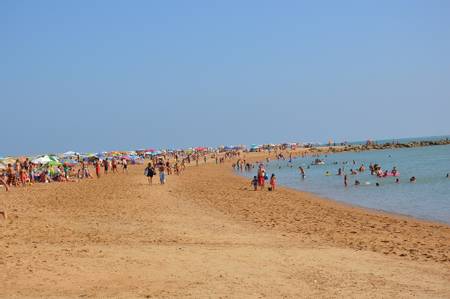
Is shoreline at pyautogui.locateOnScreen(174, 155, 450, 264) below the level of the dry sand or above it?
below

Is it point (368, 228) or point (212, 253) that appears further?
point (368, 228)

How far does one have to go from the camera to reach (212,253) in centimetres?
967

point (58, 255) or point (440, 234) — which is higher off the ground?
point (58, 255)

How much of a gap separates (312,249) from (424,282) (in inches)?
114

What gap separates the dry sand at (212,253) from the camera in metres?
7.33

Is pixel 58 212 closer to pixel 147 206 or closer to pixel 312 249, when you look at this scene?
pixel 147 206

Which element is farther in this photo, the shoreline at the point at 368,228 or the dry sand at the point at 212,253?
the shoreline at the point at 368,228

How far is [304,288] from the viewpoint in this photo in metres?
7.41

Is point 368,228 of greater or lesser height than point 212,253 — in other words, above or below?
below

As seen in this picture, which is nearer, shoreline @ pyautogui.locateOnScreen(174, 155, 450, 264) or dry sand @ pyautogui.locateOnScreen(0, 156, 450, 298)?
dry sand @ pyautogui.locateOnScreen(0, 156, 450, 298)

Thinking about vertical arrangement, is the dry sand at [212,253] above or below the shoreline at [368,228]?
above

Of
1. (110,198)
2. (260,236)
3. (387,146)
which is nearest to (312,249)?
(260,236)

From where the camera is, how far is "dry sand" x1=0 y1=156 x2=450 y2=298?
24.1 ft

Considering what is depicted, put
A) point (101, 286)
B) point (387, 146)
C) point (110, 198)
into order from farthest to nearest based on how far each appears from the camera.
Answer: point (387, 146), point (110, 198), point (101, 286)
